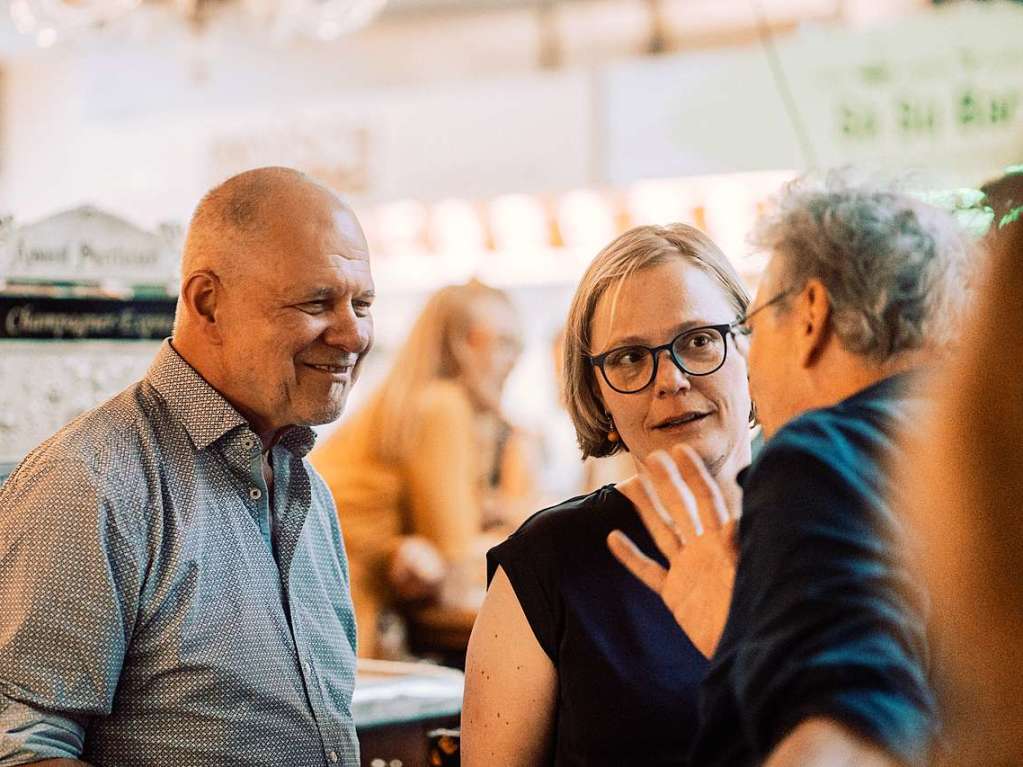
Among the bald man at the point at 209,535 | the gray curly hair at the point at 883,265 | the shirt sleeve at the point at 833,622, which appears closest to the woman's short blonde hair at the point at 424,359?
the bald man at the point at 209,535

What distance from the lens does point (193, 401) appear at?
1777 mm

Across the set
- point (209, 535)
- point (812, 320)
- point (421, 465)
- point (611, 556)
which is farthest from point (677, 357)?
point (421, 465)

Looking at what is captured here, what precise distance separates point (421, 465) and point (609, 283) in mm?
2226

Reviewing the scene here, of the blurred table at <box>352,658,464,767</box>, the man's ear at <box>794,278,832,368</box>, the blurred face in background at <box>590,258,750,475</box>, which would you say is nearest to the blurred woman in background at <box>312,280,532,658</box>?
the blurred table at <box>352,658,464,767</box>

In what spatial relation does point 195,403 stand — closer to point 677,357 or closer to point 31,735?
point 31,735

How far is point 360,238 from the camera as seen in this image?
1869 mm

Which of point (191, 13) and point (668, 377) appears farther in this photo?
point (191, 13)

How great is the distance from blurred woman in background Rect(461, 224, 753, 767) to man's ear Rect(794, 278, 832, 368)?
1.79 ft

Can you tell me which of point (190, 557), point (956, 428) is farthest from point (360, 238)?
point (956, 428)

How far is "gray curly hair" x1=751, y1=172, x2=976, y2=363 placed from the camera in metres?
1.17

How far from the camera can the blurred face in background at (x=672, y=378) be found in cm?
177

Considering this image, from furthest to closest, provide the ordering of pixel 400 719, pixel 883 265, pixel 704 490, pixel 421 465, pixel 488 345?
pixel 488 345 → pixel 421 465 → pixel 400 719 → pixel 704 490 → pixel 883 265

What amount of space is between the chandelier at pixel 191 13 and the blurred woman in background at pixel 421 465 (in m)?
1.32

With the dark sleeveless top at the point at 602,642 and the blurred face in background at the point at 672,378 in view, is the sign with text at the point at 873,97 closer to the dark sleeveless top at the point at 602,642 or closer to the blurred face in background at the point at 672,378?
the blurred face in background at the point at 672,378
